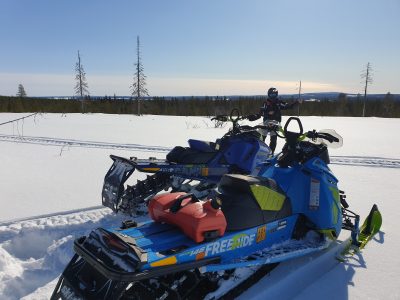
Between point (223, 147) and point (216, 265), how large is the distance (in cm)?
272

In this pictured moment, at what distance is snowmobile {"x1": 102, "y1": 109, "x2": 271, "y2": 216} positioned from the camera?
4.19m

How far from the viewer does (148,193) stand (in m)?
4.37

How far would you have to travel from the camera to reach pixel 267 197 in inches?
102

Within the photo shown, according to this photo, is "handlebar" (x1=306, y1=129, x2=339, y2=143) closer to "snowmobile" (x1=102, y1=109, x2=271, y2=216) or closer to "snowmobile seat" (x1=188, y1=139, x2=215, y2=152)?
"snowmobile" (x1=102, y1=109, x2=271, y2=216)

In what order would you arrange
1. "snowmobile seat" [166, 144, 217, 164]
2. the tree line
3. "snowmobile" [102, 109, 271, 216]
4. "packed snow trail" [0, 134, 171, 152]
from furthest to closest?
the tree line → "packed snow trail" [0, 134, 171, 152] → "snowmobile seat" [166, 144, 217, 164] → "snowmobile" [102, 109, 271, 216]

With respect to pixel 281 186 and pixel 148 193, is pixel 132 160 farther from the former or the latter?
pixel 281 186

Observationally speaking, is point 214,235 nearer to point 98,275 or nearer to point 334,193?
point 98,275

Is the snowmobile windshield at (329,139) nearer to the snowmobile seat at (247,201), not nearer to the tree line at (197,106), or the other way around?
the snowmobile seat at (247,201)

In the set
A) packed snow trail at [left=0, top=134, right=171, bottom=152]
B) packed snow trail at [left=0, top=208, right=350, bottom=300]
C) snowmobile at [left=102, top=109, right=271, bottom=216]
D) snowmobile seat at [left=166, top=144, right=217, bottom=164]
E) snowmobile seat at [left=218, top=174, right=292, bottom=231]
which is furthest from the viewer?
packed snow trail at [left=0, top=134, right=171, bottom=152]

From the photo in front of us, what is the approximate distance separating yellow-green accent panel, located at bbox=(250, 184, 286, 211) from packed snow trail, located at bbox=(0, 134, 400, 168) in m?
5.46

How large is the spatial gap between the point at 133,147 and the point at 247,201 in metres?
7.44

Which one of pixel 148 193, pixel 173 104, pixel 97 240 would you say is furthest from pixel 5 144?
pixel 173 104

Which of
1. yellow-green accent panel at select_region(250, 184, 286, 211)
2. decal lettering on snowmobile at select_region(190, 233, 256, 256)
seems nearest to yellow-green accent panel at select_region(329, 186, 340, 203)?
yellow-green accent panel at select_region(250, 184, 286, 211)

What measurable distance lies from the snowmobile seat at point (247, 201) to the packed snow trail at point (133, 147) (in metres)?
5.55
